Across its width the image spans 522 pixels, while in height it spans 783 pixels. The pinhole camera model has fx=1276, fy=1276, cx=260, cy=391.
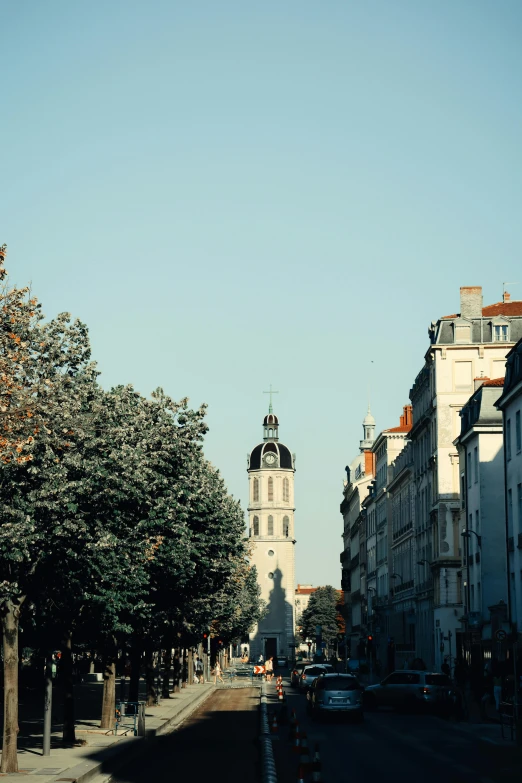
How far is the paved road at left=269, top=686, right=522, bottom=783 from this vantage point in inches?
992

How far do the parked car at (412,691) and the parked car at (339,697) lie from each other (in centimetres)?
495

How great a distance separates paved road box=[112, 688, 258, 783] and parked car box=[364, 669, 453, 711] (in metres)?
5.61

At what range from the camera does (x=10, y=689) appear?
990 inches

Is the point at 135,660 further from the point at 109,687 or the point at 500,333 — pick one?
the point at 500,333

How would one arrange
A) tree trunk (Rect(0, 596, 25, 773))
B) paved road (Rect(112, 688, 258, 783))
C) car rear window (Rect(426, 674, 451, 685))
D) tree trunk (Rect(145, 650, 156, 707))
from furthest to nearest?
car rear window (Rect(426, 674, 451, 685))
tree trunk (Rect(145, 650, 156, 707))
paved road (Rect(112, 688, 258, 783))
tree trunk (Rect(0, 596, 25, 773))

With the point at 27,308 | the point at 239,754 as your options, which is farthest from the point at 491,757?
the point at 27,308

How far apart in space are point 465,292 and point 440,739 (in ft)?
162

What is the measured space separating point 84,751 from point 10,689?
6.28m

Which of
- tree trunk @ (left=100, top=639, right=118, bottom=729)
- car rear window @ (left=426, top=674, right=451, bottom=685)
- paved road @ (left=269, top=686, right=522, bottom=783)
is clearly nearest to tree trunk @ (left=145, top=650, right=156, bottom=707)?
paved road @ (left=269, top=686, right=522, bottom=783)

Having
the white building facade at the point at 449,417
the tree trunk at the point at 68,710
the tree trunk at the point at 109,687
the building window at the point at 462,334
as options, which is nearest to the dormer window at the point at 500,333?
the white building facade at the point at 449,417

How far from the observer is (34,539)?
23953 mm

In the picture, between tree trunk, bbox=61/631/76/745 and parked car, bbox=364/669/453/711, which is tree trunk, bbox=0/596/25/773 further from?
parked car, bbox=364/669/453/711

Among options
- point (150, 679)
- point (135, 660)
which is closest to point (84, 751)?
point (135, 660)

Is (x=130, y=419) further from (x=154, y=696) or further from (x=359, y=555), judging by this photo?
(x=359, y=555)
